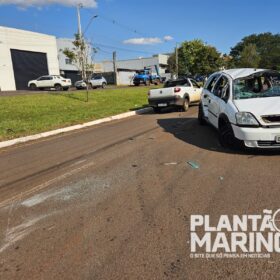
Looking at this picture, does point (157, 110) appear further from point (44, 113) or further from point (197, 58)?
point (197, 58)

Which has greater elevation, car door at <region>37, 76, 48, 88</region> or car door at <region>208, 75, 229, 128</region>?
car door at <region>208, 75, 229, 128</region>

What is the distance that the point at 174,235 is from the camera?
353 centimetres

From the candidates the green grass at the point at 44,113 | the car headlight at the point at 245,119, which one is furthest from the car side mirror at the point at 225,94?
the green grass at the point at 44,113

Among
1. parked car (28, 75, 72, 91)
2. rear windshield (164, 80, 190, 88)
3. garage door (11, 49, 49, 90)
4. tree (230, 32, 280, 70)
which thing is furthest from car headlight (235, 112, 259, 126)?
tree (230, 32, 280, 70)

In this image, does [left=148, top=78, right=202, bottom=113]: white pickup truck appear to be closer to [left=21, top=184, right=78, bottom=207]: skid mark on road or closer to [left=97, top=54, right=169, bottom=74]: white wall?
[left=21, top=184, right=78, bottom=207]: skid mark on road

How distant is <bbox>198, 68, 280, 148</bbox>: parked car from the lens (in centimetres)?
604

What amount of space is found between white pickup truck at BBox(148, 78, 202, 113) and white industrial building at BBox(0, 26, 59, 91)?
29133 mm

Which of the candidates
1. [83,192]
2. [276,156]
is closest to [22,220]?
[83,192]

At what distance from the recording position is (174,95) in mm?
14969

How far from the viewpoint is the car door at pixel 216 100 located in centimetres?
775

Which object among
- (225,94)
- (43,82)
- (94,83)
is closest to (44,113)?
(225,94)

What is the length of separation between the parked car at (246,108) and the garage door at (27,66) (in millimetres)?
37048

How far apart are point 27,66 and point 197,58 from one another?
33.4m

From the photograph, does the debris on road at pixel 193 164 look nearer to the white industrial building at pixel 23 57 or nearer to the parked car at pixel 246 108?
the parked car at pixel 246 108
